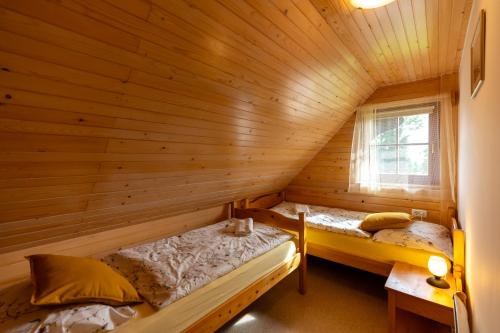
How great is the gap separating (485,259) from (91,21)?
1911mm

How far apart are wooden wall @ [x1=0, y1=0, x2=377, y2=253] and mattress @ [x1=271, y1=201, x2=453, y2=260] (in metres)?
1.26

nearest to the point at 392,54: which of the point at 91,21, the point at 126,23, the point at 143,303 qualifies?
the point at 126,23

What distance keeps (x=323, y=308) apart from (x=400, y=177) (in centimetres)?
179

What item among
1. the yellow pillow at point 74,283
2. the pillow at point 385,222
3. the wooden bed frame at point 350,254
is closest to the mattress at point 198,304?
the yellow pillow at point 74,283

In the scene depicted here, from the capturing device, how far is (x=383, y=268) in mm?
2305

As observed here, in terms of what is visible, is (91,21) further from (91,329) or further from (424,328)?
(424,328)

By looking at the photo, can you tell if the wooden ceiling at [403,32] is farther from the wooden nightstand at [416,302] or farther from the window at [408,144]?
the wooden nightstand at [416,302]

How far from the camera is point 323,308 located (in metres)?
2.28

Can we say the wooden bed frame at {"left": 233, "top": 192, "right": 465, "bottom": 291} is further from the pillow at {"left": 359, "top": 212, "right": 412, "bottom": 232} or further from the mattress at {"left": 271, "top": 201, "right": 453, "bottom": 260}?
the pillow at {"left": 359, "top": 212, "right": 412, "bottom": 232}

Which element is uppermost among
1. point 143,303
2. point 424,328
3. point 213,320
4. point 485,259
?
point 485,259

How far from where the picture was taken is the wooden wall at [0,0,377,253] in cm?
101

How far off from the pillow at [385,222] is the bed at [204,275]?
718 mm

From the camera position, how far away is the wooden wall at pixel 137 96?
1011mm

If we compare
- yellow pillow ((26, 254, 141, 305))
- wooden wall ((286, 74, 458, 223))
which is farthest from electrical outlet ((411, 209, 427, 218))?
yellow pillow ((26, 254, 141, 305))
